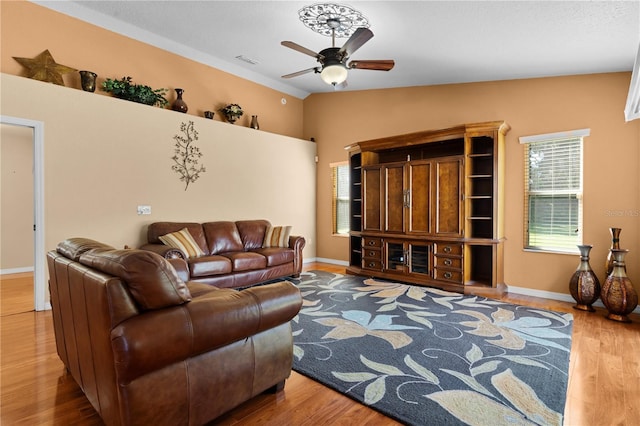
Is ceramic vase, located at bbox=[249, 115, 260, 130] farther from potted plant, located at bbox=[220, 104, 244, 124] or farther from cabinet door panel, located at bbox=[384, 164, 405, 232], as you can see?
cabinet door panel, located at bbox=[384, 164, 405, 232]

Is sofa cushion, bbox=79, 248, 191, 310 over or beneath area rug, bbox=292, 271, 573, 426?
over

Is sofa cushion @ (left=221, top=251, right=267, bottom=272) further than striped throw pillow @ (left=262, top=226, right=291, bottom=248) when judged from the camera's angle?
No

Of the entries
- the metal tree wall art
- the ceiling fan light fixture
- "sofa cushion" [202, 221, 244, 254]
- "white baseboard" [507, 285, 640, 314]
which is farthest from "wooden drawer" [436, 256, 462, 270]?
the metal tree wall art

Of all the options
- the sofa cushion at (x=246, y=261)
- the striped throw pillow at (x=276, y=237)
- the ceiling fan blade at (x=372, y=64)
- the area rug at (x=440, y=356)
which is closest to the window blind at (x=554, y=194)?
the area rug at (x=440, y=356)

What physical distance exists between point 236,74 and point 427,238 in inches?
179

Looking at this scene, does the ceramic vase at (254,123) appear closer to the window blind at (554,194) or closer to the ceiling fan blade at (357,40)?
the ceiling fan blade at (357,40)

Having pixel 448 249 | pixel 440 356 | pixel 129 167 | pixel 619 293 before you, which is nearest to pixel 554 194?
pixel 619 293

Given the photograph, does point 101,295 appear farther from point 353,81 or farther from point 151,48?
point 353,81

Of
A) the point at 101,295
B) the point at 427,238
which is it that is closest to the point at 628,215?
the point at 427,238

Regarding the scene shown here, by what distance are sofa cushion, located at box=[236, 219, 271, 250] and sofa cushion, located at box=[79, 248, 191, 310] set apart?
392cm

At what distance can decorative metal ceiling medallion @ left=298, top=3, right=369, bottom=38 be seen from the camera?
3646 mm

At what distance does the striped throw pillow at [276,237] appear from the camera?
5.74m

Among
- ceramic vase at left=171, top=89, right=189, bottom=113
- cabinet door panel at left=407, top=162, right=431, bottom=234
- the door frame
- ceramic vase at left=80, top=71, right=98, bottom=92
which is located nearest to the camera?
the door frame

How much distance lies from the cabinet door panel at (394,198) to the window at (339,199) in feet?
5.34
